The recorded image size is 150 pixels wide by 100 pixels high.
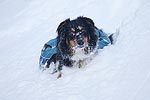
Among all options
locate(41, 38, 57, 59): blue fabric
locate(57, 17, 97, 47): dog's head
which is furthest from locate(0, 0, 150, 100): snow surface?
locate(57, 17, 97, 47): dog's head

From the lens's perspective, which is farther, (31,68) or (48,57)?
(31,68)

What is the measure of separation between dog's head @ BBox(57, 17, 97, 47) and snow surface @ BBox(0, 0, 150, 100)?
48 cm

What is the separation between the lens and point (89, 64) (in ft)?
19.4

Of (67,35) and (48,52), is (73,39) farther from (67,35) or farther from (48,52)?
(48,52)

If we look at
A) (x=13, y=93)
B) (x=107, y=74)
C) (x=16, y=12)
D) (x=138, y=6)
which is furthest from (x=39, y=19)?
(x=107, y=74)

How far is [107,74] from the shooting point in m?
5.25

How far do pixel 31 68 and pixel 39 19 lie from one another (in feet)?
9.47

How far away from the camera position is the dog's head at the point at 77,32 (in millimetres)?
5441

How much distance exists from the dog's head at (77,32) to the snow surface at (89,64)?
0.48 m

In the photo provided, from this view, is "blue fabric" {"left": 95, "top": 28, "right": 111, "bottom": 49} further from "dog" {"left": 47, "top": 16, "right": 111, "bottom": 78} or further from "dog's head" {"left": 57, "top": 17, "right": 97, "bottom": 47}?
"dog's head" {"left": 57, "top": 17, "right": 97, "bottom": 47}

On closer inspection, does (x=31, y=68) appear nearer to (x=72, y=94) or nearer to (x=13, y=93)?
(x=13, y=93)

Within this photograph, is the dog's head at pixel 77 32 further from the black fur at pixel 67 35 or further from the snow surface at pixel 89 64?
the snow surface at pixel 89 64

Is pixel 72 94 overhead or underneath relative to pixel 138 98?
overhead

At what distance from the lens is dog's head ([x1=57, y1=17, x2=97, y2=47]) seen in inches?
214
